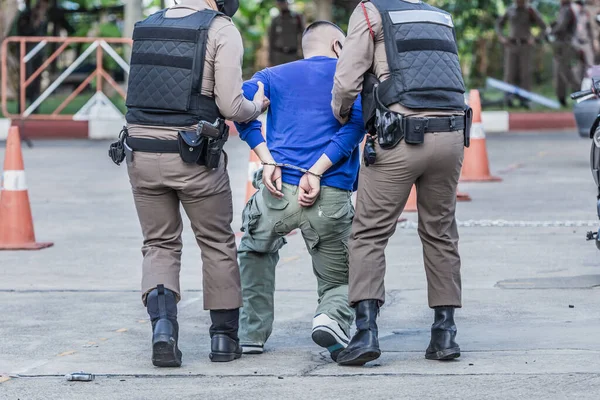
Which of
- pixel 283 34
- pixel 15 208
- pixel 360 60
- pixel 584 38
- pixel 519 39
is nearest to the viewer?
pixel 360 60

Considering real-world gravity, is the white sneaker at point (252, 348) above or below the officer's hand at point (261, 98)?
below

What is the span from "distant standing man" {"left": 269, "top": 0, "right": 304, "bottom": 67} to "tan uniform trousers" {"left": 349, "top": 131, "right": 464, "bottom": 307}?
17496 mm

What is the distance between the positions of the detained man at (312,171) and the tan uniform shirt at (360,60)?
234 mm

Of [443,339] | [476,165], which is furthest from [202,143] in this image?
[476,165]

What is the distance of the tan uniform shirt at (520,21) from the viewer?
22.3m

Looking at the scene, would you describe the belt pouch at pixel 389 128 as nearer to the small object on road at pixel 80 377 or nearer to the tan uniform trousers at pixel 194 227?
the tan uniform trousers at pixel 194 227

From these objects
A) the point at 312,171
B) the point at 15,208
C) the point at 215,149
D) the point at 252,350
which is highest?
the point at 215,149

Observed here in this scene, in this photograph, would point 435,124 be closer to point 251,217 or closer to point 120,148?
point 251,217

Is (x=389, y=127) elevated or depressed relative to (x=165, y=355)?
elevated

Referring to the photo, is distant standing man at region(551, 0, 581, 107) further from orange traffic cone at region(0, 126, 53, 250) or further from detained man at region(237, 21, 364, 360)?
detained man at region(237, 21, 364, 360)

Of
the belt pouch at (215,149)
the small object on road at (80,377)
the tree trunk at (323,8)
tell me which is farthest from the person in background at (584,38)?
the small object on road at (80,377)

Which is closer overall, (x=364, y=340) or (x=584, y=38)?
(x=364, y=340)

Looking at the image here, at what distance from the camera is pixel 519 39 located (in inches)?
877

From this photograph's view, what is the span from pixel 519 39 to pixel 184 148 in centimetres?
1768
